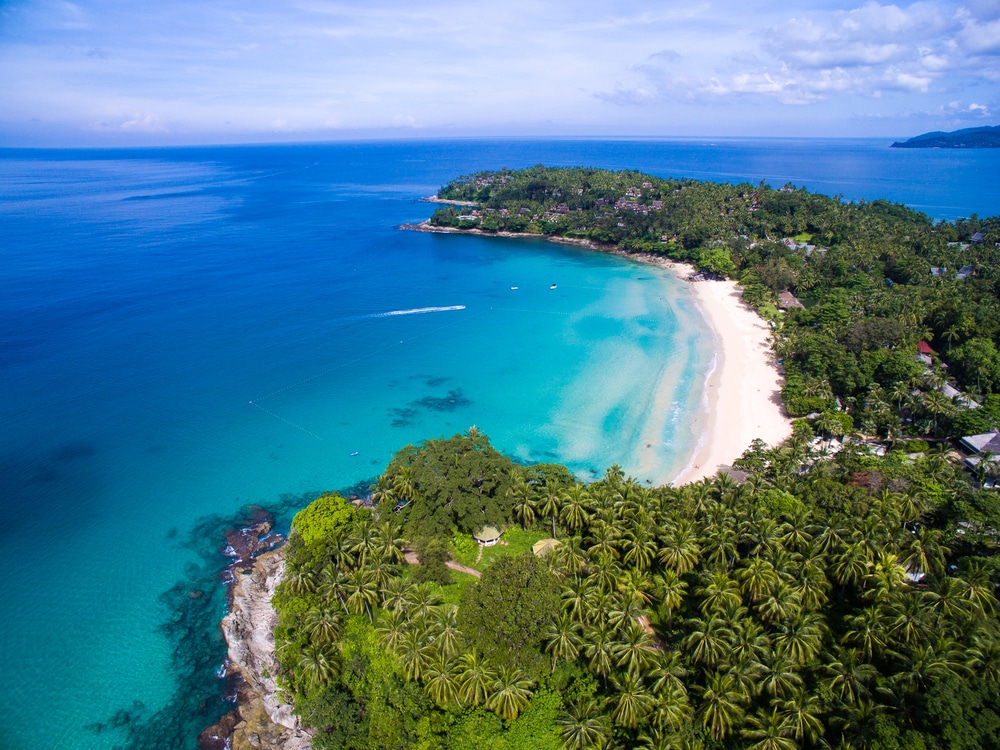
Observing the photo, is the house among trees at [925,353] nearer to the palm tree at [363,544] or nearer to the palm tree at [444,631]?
the palm tree at [444,631]

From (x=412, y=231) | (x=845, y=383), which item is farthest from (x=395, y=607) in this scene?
(x=412, y=231)

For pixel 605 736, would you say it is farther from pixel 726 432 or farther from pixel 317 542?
pixel 726 432

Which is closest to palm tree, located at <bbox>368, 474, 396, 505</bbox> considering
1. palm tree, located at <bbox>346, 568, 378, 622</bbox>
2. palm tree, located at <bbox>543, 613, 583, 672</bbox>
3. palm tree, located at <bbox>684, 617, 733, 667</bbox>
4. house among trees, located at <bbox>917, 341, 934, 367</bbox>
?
palm tree, located at <bbox>346, 568, 378, 622</bbox>

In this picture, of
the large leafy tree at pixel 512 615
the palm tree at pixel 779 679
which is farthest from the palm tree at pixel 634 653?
the palm tree at pixel 779 679

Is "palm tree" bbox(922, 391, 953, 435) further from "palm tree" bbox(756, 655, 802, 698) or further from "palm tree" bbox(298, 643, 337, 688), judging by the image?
"palm tree" bbox(298, 643, 337, 688)

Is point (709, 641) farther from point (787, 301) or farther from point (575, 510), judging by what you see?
point (787, 301)
